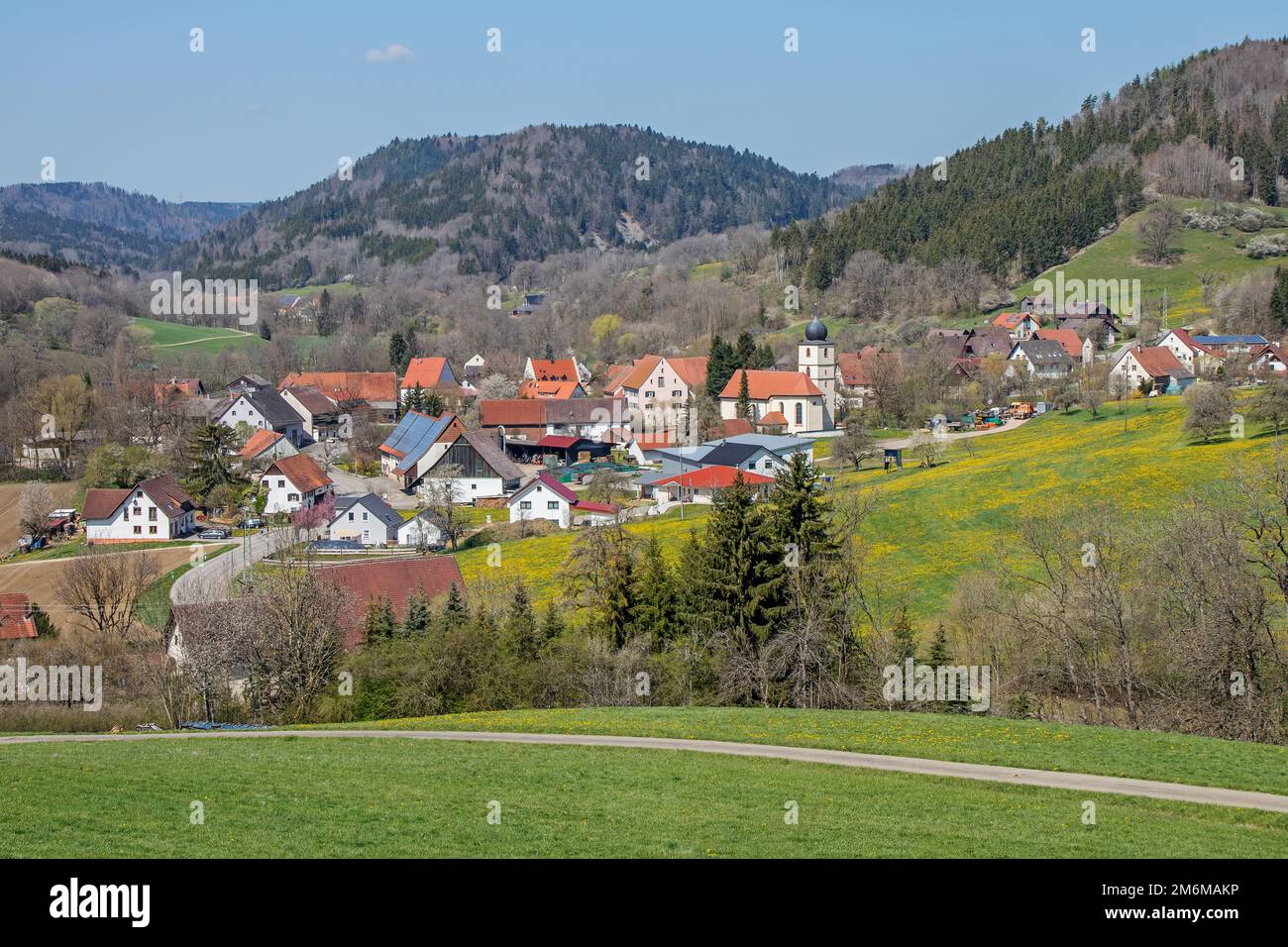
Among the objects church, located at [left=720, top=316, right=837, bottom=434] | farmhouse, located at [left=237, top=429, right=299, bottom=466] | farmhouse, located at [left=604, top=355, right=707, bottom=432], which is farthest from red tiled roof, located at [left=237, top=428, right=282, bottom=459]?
church, located at [left=720, top=316, right=837, bottom=434]

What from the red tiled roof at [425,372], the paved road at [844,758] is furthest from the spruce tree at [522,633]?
the red tiled roof at [425,372]

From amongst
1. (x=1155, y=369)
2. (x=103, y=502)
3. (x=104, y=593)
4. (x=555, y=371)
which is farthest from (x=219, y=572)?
(x=1155, y=369)

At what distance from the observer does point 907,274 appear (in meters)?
120

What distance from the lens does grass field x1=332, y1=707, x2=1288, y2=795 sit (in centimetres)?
1689

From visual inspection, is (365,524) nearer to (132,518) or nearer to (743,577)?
(132,518)

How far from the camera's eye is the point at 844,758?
17734 millimetres

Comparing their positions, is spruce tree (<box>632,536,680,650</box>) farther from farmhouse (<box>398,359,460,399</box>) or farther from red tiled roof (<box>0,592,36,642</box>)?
farmhouse (<box>398,359,460,399</box>)

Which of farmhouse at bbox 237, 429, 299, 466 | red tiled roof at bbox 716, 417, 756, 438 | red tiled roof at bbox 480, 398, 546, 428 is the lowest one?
farmhouse at bbox 237, 429, 299, 466

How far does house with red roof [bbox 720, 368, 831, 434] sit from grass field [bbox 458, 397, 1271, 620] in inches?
978

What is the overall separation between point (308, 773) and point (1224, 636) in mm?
17819

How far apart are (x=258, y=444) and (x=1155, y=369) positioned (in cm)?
5773

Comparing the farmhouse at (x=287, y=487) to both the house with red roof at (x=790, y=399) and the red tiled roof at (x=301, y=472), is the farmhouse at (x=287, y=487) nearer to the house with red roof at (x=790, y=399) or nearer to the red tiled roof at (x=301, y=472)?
the red tiled roof at (x=301, y=472)

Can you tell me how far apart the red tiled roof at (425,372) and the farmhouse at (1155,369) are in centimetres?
5803
